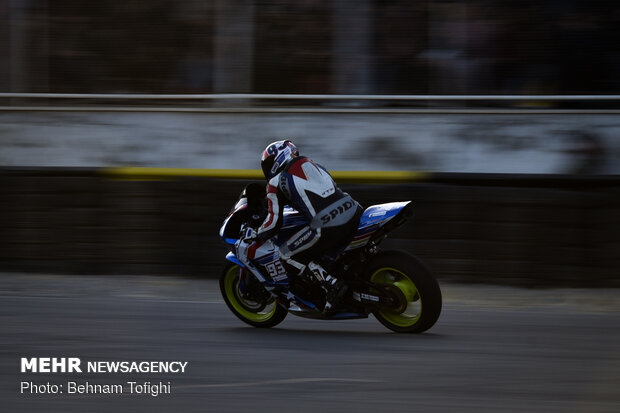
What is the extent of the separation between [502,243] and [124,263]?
445 cm

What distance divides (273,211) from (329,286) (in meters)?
0.79

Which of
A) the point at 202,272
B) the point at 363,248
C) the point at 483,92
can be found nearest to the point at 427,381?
the point at 363,248

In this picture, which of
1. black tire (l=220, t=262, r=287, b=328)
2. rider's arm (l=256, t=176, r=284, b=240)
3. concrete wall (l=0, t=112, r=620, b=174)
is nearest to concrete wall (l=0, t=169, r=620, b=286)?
concrete wall (l=0, t=112, r=620, b=174)

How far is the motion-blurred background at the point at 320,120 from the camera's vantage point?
35.7ft

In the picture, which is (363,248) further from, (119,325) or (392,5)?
(392,5)

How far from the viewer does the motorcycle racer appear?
815 centimetres

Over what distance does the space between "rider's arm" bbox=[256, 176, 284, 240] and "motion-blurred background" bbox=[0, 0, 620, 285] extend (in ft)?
10.3

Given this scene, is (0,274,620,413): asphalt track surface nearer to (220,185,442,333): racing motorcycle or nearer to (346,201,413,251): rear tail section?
(220,185,442,333): racing motorcycle

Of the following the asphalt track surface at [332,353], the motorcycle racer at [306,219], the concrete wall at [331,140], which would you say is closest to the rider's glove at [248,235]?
the motorcycle racer at [306,219]

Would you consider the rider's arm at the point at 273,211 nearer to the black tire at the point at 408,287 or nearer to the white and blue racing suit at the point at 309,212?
the white and blue racing suit at the point at 309,212

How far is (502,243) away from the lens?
1079cm

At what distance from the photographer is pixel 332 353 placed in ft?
23.9

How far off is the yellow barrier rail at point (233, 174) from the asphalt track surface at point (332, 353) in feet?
4.76

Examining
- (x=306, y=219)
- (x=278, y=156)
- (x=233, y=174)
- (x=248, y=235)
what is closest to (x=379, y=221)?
(x=306, y=219)
